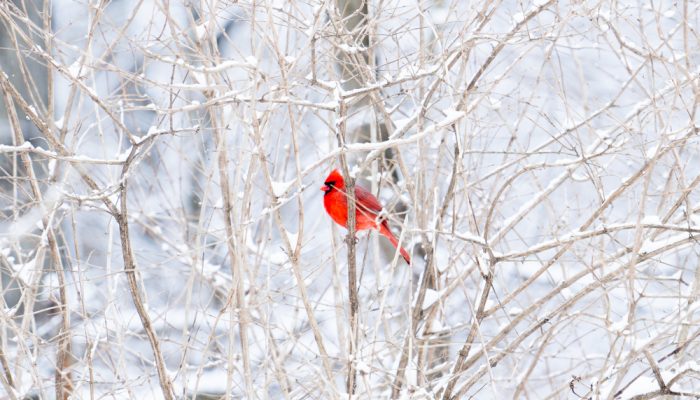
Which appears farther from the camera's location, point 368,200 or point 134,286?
point 368,200

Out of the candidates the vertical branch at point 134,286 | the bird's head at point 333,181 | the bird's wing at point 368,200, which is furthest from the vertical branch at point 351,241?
the bird's head at point 333,181

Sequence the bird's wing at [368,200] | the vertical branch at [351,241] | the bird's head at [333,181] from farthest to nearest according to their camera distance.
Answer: the bird's head at [333,181] → the bird's wing at [368,200] → the vertical branch at [351,241]

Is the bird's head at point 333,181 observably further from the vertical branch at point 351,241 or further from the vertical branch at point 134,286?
the vertical branch at point 134,286

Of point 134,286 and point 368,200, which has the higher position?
point 368,200

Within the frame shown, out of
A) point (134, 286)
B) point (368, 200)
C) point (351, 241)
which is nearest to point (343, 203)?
point (368, 200)

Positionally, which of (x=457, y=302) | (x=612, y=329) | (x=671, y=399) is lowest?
(x=457, y=302)

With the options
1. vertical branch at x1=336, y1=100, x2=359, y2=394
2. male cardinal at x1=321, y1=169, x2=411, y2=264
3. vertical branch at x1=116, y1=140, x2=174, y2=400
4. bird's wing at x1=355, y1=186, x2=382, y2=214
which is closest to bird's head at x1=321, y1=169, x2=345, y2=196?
male cardinal at x1=321, y1=169, x2=411, y2=264

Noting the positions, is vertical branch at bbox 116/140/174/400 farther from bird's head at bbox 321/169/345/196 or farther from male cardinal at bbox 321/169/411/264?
bird's head at bbox 321/169/345/196

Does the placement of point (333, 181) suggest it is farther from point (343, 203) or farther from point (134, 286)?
point (134, 286)

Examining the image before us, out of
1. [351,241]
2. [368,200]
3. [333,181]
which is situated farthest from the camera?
[333,181]

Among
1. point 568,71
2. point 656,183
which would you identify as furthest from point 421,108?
point 568,71

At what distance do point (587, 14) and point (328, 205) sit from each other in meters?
1.56

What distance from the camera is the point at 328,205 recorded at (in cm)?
405

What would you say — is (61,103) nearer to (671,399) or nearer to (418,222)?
(418,222)
